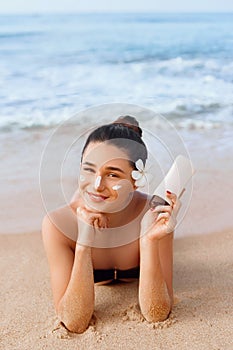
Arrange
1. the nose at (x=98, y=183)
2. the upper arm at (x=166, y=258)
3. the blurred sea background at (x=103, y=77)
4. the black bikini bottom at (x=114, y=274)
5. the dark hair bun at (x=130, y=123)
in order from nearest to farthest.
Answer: the nose at (x=98, y=183) < the dark hair bun at (x=130, y=123) < the upper arm at (x=166, y=258) < the black bikini bottom at (x=114, y=274) < the blurred sea background at (x=103, y=77)

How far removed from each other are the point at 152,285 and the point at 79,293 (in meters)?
0.27

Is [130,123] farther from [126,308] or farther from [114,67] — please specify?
[114,67]

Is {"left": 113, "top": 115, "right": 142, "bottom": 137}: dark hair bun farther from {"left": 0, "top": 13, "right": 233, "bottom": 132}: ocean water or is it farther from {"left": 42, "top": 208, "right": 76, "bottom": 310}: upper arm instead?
{"left": 0, "top": 13, "right": 233, "bottom": 132}: ocean water

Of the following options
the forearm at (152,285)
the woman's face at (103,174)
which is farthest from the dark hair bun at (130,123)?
the forearm at (152,285)

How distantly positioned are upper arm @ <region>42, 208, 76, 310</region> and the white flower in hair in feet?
1.07

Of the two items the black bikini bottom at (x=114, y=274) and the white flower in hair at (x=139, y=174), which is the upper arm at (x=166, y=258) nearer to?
the black bikini bottom at (x=114, y=274)

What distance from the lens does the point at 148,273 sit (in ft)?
6.84

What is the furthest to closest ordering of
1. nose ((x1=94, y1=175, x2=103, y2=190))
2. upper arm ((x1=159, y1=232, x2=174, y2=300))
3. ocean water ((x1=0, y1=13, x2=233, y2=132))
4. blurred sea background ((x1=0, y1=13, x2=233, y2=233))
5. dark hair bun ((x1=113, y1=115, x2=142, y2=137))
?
ocean water ((x1=0, y1=13, x2=233, y2=132)) → blurred sea background ((x1=0, y1=13, x2=233, y2=233)) → upper arm ((x1=159, y1=232, x2=174, y2=300)) → dark hair bun ((x1=113, y1=115, x2=142, y2=137)) → nose ((x1=94, y1=175, x2=103, y2=190))

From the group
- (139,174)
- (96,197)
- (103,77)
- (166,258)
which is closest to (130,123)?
(139,174)

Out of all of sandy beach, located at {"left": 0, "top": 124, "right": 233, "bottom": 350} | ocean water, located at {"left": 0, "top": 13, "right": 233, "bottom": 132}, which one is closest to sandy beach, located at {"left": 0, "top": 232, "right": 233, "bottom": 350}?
sandy beach, located at {"left": 0, "top": 124, "right": 233, "bottom": 350}

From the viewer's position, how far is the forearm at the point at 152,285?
6.83ft

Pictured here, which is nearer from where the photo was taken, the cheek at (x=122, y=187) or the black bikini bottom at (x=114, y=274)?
the cheek at (x=122, y=187)

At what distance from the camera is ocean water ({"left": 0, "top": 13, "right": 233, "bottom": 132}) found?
664 cm

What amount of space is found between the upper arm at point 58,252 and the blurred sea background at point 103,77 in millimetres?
826
